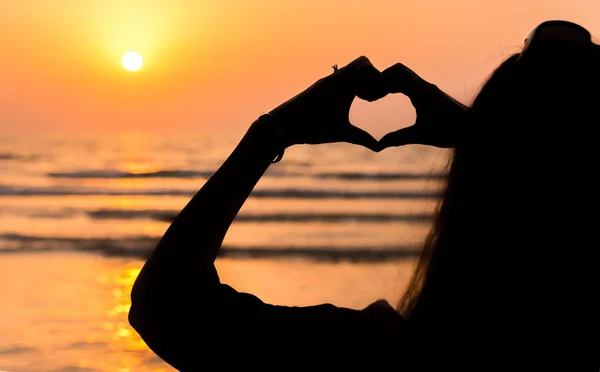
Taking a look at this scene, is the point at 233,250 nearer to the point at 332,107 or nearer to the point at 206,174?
the point at 332,107

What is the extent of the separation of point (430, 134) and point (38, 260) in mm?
Answer: 9455

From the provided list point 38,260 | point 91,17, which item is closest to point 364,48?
point 91,17

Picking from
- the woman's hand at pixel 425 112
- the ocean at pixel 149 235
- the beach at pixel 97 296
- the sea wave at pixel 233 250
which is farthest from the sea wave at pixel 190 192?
the woman's hand at pixel 425 112

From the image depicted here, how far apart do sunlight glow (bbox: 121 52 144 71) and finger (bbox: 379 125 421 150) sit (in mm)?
21011

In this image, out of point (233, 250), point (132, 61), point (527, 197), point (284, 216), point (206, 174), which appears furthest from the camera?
point (132, 61)

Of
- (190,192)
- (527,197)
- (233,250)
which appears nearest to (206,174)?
(190,192)

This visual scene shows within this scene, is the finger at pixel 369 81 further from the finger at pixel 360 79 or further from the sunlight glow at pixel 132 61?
the sunlight glow at pixel 132 61

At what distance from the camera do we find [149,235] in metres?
12.9

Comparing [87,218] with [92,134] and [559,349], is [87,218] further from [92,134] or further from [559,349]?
[92,134]

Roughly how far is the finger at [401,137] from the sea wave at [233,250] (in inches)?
351

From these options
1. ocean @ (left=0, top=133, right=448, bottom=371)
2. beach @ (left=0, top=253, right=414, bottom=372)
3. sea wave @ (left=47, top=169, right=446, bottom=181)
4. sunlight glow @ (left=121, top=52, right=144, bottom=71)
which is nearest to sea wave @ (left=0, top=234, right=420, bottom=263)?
ocean @ (left=0, top=133, right=448, bottom=371)

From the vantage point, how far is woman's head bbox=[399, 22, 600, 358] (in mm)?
954

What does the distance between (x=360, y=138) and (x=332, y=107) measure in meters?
0.06

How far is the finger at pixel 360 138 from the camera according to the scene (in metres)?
1.03
